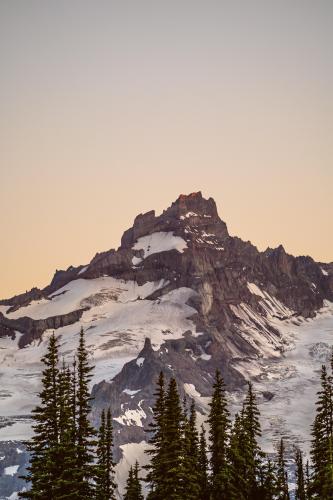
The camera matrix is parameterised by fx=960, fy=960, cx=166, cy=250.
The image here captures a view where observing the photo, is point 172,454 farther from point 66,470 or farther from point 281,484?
point 281,484

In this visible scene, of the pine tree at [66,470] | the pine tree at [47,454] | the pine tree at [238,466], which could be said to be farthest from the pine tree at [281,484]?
the pine tree at [47,454]

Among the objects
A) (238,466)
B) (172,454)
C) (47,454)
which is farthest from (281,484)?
(47,454)

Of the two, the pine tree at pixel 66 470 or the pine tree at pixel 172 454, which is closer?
the pine tree at pixel 66 470

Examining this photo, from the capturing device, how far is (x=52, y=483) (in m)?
62.2

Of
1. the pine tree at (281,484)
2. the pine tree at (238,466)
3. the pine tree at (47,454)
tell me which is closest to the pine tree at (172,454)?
the pine tree at (238,466)

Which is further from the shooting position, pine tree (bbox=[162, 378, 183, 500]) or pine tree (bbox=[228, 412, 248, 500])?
pine tree (bbox=[228, 412, 248, 500])

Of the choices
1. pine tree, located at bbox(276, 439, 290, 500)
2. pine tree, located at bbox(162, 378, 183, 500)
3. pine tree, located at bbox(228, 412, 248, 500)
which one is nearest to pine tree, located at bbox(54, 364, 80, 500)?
pine tree, located at bbox(162, 378, 183, 500)

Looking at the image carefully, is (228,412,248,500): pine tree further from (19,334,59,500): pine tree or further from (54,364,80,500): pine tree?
(19,334,59,500): pine tree

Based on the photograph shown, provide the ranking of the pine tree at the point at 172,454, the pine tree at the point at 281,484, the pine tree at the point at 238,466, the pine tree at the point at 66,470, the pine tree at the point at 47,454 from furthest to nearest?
the pine tree at the point at 281,484 < the pine tree at the point at 238,466 < the pine tree at the point at 172,454 < the pine tree at the point at 47,454 < the pine tree at the point at 66,470

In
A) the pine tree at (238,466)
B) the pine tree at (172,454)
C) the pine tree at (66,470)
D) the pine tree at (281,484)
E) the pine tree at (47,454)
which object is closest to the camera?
the pine tree at (66,470)

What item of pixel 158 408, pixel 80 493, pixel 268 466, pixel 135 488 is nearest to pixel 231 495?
pixel 268 466

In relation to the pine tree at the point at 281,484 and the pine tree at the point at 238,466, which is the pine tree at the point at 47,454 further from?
the pine tree at the point at 281,484

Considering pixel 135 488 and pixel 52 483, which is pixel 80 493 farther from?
pixel 135 488

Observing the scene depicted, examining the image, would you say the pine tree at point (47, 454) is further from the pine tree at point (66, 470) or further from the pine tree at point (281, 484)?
the pine tree at point (281, 484)
